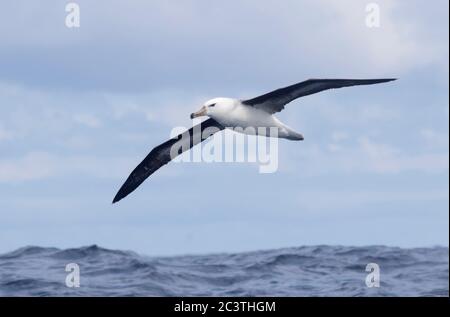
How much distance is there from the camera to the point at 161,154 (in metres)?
20.8

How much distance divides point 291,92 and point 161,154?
177 inches

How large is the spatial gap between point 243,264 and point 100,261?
493cm

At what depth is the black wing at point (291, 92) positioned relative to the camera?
1672 cm

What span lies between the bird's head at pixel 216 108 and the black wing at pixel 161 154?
2.36m

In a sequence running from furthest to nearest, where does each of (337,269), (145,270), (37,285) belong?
(337,269)
(145,270)
(37,285)

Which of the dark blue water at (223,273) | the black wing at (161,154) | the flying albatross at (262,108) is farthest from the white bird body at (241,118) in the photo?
the dark blue water at (223,273)

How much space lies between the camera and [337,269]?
87.9ft

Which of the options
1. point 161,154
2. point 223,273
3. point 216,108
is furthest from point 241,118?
point 223,273

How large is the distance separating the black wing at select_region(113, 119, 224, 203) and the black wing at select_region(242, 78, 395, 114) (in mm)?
2498

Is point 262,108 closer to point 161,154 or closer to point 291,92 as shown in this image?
point 291,92

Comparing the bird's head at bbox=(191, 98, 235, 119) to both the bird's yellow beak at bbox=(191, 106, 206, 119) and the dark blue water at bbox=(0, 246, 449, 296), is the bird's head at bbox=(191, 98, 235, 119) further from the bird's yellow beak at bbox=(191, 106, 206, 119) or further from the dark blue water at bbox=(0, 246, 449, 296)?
the dark blue water at bbox=(0, 246, 449, 296)

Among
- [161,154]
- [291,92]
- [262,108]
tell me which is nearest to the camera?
[291,92]

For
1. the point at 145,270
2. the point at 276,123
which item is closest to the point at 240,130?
the point at 276,123
